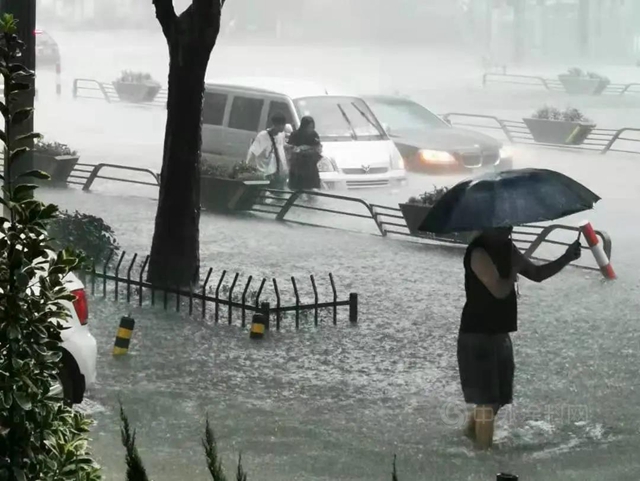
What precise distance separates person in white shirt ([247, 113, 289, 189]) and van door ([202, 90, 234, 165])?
27 cm

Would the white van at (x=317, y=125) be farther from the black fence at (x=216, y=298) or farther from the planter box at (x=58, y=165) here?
the black fence at (x=216, y=298)

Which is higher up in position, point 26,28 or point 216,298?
point 26,28

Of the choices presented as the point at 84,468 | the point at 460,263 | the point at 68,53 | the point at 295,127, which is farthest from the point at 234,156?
the point at 84,468

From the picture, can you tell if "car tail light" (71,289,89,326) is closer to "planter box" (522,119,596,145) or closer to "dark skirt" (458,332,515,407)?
"dark skirt" (458,332,515,407)

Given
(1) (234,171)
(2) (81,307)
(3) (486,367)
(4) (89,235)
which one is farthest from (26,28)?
(1) (234,171)

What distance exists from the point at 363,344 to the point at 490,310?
3224 mm

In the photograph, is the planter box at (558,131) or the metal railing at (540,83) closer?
the metal railing at (540,83)

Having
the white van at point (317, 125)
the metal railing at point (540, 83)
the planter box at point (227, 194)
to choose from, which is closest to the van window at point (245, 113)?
the white van at point (317, 125)

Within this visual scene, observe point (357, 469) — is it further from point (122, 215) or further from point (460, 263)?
point (122, 215)

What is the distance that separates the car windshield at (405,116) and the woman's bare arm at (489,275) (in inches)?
282

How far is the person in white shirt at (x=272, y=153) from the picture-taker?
45.6 feet

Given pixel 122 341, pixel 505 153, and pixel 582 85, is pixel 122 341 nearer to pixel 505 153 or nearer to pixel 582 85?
pixel 505 153

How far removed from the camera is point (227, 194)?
1390 cm

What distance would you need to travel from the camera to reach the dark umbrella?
7.00 m
